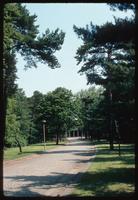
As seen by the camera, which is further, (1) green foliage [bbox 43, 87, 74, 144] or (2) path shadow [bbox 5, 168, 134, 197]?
(1) green foliage [bbox 43, 87, 74, 144]

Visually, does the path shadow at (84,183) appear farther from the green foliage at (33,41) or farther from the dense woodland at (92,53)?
the green foliage at (33,41)

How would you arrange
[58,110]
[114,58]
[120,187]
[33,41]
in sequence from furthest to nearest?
1. [58,110]
2. [114,58]
3. [33,41]
4. [120,187]

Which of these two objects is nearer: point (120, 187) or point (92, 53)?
point (120, 187)

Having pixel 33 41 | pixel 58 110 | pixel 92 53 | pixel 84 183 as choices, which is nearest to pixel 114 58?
pixel 92 53

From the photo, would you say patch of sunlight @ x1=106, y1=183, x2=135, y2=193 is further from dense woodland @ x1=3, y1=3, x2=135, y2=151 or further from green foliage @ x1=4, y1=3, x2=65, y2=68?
green foliage @ x1=4, y1=3, x2=65, y2=68

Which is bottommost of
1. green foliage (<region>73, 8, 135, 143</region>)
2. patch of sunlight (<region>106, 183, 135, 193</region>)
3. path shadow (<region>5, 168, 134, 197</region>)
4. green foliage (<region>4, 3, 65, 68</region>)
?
path shadow (<region>5, 168, 134, 197</region>)

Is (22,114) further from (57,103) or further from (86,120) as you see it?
(86,120)

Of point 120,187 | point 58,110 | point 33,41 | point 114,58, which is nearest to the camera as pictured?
point 120,187

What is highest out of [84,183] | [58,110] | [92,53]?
[92,53]

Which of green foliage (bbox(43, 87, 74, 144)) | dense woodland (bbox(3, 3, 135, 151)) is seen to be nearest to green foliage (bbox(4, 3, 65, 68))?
dense woodland (bbox(3, 3, 135, 151))

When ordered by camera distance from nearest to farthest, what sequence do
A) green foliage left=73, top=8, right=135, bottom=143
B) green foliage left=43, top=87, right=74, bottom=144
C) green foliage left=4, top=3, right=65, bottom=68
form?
green foliage left=73, top=8, right=135, bottom=143 → green foliage left=4, top=3, right=65, bottom=68 → green foliage left=43, top=87, right=74, bottom=144

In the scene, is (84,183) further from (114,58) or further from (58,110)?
(58,110)

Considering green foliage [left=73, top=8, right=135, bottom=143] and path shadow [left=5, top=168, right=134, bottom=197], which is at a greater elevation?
green foliage [left=73, top=8, right=135, bottom=143]

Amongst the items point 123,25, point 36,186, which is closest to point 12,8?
point 36,186
